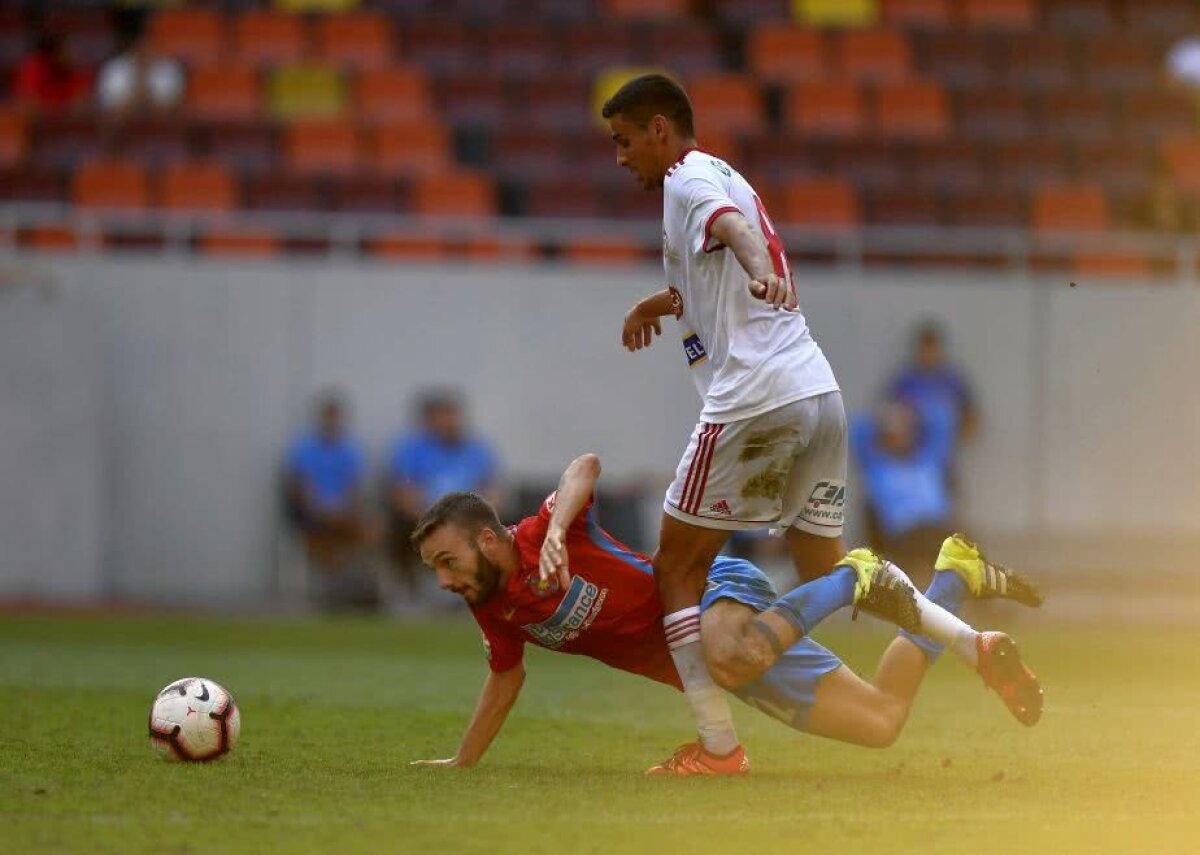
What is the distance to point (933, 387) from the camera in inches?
672

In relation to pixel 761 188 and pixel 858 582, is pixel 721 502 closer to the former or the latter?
pixel 858 582

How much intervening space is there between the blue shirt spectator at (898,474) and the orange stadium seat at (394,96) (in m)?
5.68

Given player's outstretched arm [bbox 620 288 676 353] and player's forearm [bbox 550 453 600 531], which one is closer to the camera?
player's forearm [bbox 550 453 600 531]

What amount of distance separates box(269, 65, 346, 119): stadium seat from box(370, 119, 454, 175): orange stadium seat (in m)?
0.82

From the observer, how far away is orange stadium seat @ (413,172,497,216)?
1806cm

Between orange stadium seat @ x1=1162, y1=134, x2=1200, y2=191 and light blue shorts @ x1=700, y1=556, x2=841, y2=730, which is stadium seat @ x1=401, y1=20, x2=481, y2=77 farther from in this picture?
light blue shorts @ x1=700, y1=556, x2=841, y2=730

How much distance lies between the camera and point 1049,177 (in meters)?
19.1

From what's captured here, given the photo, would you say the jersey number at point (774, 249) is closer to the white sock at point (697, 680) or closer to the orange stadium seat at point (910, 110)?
the white sock at point (697, 680)

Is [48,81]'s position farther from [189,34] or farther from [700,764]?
[700,764]

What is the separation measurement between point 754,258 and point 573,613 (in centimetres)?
140

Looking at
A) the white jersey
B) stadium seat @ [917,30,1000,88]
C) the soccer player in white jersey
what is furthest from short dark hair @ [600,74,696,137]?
stadium seat @ [917,30,1000,88]

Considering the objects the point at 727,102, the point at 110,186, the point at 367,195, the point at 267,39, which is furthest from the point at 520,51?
the point at 110,186

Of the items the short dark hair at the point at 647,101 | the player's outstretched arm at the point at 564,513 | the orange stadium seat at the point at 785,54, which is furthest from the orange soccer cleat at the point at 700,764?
the orange stadium seat at the point at 785,54

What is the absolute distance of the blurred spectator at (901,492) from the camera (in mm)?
15492
